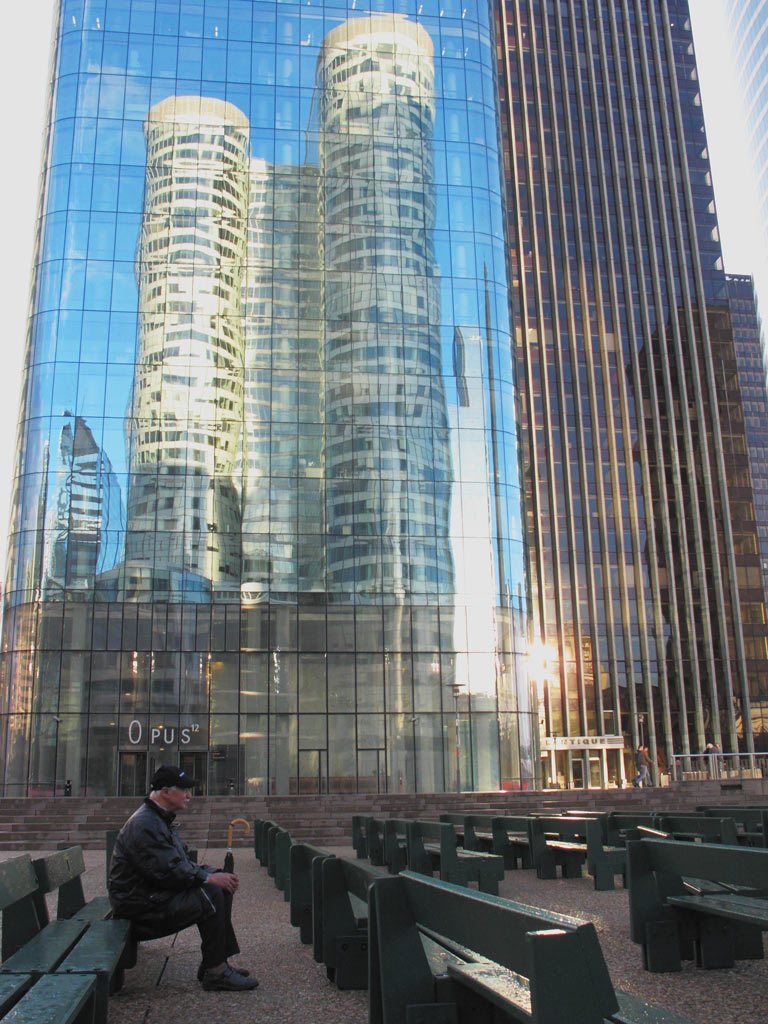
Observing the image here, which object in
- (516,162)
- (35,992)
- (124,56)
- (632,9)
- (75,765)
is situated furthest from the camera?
(632,9)

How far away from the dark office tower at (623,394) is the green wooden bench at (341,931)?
62288 mm

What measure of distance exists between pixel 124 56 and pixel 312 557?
82.8 ft

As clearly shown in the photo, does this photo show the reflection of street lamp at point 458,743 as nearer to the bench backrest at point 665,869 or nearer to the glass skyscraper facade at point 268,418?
the glass skyscraper facade at point 268,418

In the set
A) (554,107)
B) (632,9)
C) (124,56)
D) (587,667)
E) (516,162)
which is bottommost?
(587,667)

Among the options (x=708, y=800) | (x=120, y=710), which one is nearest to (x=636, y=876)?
(x=708, y=800)

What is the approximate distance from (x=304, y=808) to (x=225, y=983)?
986 inches

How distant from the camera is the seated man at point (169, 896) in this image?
571 cm

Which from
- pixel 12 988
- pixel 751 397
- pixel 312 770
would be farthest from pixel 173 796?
pixel 751 397

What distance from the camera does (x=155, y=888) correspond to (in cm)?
579

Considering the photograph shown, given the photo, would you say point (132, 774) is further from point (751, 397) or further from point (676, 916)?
point (751, 397)

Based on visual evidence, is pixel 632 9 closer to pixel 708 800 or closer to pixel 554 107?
pixel 554 107

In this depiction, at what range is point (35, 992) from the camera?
3852 mm

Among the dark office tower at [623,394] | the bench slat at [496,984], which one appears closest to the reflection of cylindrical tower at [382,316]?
the dark office tower at [623,394]

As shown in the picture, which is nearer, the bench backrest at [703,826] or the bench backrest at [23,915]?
the bench backrest at [23,915]
